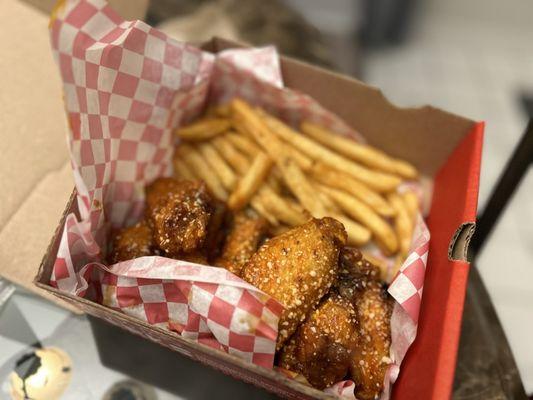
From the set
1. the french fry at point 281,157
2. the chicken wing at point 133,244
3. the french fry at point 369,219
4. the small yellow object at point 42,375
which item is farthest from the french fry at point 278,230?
the small yellow object at point 42,375

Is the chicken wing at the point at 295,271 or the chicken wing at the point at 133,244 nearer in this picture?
the chicken wing at the point at 295,271

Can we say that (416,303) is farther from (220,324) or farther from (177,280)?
(177,280)

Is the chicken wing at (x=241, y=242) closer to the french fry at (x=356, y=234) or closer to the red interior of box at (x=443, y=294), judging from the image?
the french fry at (x=356, y=234)

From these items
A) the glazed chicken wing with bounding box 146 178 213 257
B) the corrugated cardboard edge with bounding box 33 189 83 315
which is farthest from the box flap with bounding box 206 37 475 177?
the corrugated cardboard edge with bounding box 33 189 83 315

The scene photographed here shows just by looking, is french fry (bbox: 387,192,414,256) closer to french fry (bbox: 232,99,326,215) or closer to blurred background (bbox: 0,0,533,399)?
french fry (bbox: 232,99,326,215)

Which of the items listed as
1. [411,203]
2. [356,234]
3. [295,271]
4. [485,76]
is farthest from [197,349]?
[485,76]
